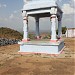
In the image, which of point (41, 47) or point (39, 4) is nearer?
point (41, 47)

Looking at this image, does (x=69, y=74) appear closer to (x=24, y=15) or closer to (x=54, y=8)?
(x=54, y=8)

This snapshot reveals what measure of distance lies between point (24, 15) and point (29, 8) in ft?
2.35

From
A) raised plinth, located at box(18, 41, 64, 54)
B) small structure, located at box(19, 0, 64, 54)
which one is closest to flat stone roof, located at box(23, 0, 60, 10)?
small structure, located at box(19, 0, 64, 54)

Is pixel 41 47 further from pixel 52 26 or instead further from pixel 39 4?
pixel 39 4

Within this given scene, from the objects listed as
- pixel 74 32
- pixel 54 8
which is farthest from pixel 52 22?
pixel 74 32

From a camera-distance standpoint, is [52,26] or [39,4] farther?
[39,4]

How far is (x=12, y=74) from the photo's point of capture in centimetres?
727

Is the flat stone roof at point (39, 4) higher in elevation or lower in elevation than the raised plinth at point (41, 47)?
higher

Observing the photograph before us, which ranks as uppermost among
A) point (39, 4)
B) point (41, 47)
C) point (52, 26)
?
point (39, 4)

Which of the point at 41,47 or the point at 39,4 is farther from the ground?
the point at 39,4

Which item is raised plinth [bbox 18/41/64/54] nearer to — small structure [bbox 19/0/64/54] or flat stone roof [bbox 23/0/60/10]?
small structure [bbox 19/0/64/54]

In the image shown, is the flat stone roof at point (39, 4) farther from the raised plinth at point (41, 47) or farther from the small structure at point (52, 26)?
the raised plinth at point (41, 47)

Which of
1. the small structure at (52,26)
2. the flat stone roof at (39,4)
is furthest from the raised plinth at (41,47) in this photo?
the flat stone roof at (39,4)

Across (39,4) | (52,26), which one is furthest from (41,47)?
(39,4)
